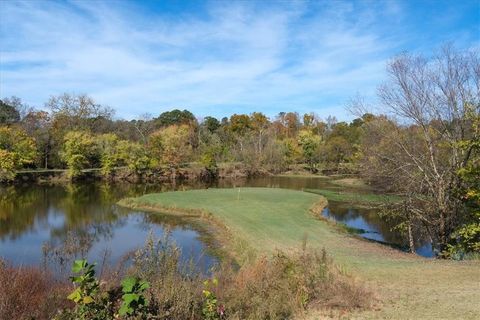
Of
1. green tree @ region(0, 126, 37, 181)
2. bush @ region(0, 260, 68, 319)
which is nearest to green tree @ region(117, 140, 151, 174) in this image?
green tree @ region(0, 126, 37, 181)

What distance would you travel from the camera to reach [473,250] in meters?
15.9

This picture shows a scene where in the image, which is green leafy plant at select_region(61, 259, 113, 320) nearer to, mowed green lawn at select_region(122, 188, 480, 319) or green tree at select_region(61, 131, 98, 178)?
mowed green lawn at select_region(122, 188, 480, 319)

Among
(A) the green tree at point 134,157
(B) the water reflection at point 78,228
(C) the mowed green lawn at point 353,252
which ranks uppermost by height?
(A) the green tree at point 134,157

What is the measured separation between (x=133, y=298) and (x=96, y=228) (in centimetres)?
2152

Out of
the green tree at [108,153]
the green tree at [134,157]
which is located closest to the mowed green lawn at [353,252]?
the green tree at [134,157]

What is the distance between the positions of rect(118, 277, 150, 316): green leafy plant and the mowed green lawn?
3731mm

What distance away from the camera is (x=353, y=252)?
55.4ft

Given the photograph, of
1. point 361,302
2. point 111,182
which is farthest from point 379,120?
point 111,182

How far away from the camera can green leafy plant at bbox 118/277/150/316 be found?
5754mm

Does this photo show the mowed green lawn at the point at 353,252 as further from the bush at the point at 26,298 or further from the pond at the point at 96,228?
the bush at the point at 26,298

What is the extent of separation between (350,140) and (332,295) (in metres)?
75.9

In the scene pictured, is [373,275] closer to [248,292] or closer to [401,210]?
[248,292]

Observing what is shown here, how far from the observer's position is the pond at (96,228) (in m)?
19.4

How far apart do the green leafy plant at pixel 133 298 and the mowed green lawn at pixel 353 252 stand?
3731mm
